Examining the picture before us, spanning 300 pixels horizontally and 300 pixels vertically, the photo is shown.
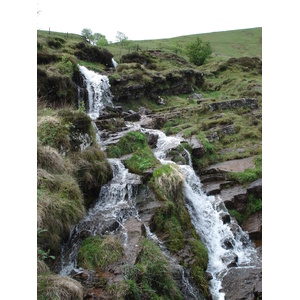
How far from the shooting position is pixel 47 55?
18906 millimetres

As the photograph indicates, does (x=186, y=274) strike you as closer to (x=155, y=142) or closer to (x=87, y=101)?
(x=155, y=142)

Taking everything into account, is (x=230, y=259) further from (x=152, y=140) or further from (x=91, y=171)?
(x=152, y=140)

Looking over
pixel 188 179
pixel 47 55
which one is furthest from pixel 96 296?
pixel 47 55

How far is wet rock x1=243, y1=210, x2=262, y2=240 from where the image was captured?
9.77 m

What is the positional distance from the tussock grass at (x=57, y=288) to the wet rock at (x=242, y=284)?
449cm

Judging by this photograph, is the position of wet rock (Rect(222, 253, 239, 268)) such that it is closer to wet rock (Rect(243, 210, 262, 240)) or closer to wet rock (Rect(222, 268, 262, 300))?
wet rock (Rect(222, 268, 262, 300))

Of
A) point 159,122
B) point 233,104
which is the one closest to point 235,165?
point 159,122

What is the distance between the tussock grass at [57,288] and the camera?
171 inches

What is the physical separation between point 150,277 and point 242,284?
10.2ft

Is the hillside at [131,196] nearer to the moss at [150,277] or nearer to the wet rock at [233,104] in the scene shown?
the moss at [150,277]

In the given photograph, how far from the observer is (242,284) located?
744 centimetres

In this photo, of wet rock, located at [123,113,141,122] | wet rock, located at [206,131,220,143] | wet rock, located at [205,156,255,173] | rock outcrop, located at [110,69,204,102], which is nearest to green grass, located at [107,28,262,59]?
rock outcrop, located at [110,69,204,102]
